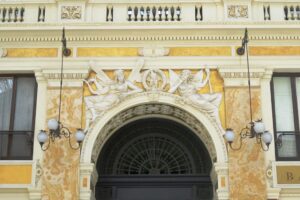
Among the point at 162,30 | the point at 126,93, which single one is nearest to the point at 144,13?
the point at 162,30

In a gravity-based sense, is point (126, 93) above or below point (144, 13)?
below

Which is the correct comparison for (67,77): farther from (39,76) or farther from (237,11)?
(237,11)

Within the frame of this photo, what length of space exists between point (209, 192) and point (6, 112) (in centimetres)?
583

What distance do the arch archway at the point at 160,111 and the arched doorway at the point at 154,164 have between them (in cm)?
63

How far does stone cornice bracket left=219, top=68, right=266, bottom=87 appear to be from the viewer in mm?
14781

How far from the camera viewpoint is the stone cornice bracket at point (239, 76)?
48.5 ft

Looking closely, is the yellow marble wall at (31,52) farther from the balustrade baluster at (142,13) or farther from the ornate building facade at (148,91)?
the balustrade baluster at (142,13)

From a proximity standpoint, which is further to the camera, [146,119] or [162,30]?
[146,119]

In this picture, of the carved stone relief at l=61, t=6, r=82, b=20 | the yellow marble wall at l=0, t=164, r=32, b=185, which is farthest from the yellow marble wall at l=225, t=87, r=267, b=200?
the yellow marble wall at l=0, t=164, r=32, b=185

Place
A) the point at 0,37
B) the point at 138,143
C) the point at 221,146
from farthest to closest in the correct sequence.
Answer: the point at 138,143 < the point at 0,37 < the point at 221,146

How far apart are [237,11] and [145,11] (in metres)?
2.44

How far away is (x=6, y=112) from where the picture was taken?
1520 centimetres

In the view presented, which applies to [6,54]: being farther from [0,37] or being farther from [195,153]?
[195,153]

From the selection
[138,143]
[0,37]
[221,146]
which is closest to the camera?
[221,146]
